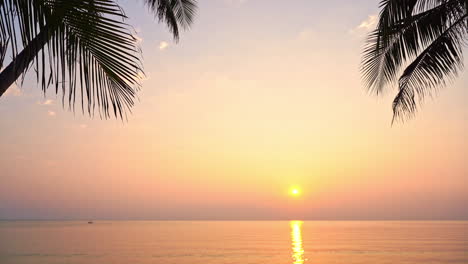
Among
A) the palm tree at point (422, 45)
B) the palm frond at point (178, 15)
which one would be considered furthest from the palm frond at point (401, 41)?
the palm frond at point (178, 15)

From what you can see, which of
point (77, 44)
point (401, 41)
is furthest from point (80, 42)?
point (401, 41)

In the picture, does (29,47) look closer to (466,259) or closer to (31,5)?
(31,5)

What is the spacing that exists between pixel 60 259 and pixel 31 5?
2708cm

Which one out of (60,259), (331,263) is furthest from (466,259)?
(60,259)

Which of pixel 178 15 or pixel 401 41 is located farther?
pixel 178 15

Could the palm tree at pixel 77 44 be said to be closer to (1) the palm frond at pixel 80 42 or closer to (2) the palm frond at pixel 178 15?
(1) the palm frond at pixel 80 42

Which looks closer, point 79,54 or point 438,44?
point 79,54

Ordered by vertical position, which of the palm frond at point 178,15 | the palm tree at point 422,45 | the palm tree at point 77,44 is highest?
the palm frond at point 178,15

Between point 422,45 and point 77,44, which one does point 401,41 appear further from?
point 77,44

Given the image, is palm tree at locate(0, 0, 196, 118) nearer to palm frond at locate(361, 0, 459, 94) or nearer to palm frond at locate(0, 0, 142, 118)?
palm frond at locate(0, 0, 142, 118)

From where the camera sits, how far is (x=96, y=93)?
2.62 metres

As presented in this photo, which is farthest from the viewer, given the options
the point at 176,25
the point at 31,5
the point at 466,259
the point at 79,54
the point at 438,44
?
the point at 466,259

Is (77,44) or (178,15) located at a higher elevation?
(178,15)

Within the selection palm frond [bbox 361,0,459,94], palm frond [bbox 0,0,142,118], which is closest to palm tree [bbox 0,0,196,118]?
palm frond [bbox 0,0,142,118]
